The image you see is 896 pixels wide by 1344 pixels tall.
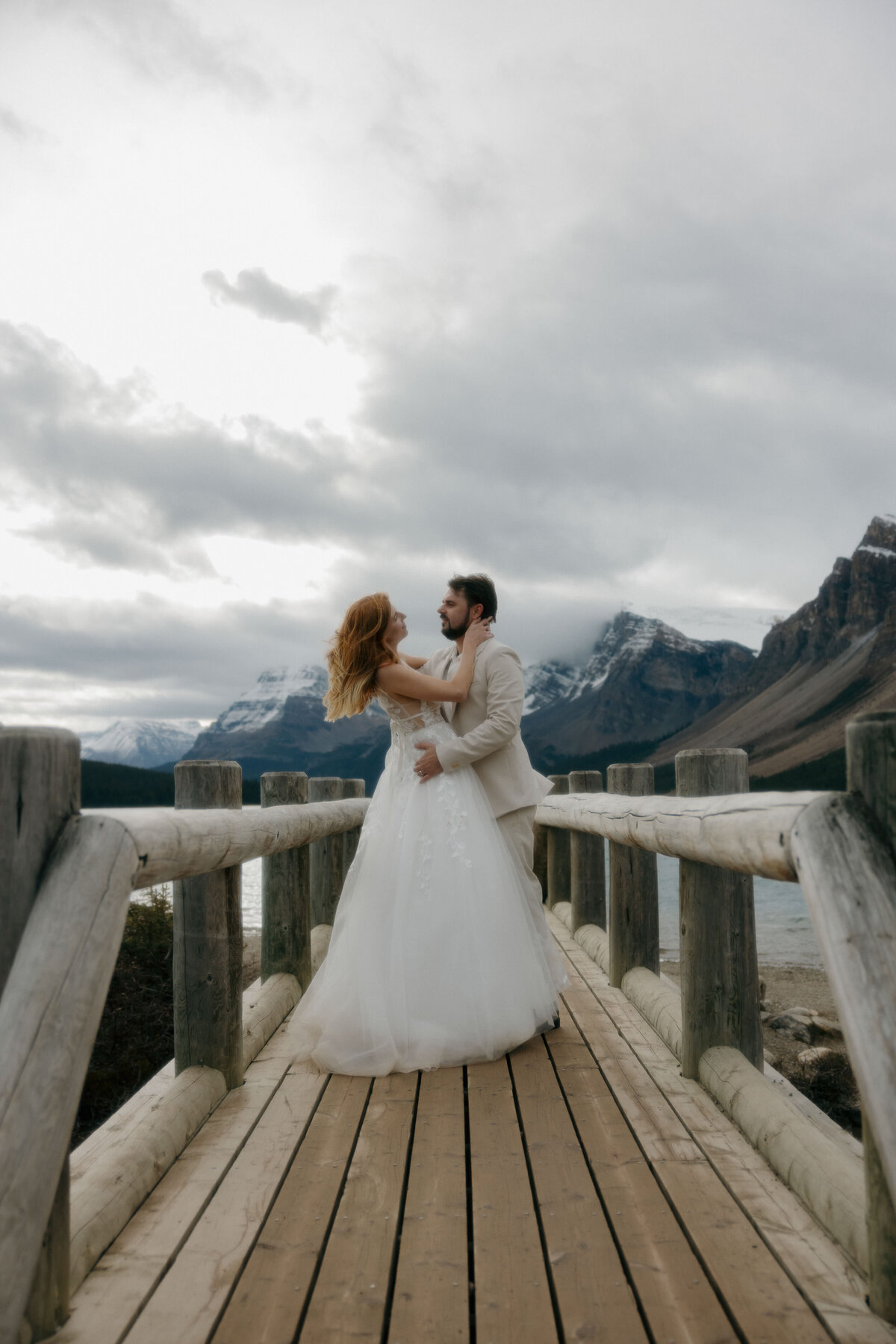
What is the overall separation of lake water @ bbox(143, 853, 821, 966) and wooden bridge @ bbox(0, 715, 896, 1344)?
7.77 m

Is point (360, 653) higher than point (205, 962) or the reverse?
higher

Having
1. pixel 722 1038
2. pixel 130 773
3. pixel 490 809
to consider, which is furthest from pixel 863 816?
pixel 130 773

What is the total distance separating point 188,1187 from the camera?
2330 millimetres

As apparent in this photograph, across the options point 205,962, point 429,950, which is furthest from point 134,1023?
point 205,962

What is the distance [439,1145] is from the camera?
2604 millimetres

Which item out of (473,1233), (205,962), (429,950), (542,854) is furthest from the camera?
(542,854)

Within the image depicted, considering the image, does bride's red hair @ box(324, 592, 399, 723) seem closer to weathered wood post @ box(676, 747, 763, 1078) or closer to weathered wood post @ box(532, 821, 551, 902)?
weathered wood post @ box(676, 747, 763, 1078)

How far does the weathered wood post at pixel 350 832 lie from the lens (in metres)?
6.29

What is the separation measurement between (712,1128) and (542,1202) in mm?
720

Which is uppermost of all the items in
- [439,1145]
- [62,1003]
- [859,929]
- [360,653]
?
[360,653]

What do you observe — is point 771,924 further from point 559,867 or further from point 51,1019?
point 51,1019

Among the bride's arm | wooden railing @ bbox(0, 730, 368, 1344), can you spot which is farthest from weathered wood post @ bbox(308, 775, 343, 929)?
wooden railing @ bbox(0, 730, 368, 1344)

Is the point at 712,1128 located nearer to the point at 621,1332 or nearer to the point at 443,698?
the point at 621,1332

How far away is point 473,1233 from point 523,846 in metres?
2.02
